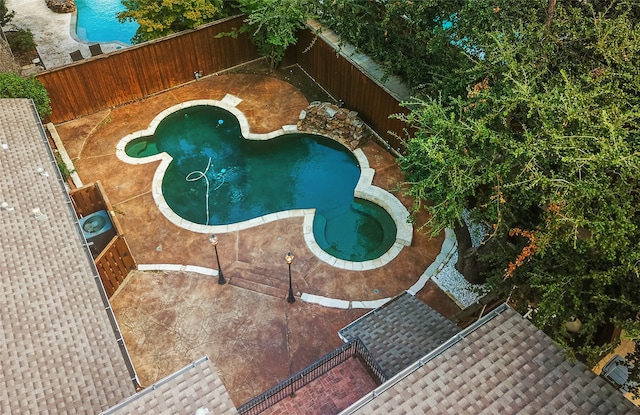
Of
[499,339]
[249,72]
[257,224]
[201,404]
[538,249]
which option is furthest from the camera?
[249,72]

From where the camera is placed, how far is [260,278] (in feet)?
47.2

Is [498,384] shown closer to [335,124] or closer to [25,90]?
[335,124]

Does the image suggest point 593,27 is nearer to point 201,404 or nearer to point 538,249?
point 538,249

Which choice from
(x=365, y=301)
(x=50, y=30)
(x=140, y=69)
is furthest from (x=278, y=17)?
(x=50, y=30)

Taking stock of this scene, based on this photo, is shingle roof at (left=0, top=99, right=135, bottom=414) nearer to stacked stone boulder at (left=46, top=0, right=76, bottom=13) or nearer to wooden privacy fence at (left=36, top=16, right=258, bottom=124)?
wooden privacy fence at (left=36, top=16, right=258, bottom=124)

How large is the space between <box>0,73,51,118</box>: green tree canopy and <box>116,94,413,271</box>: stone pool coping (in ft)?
9.25

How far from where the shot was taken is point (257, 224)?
15805mm

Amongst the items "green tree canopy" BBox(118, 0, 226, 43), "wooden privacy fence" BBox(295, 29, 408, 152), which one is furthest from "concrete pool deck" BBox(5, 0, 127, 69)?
"wooden privacy fence" BBox(295, 29, 408, 152)

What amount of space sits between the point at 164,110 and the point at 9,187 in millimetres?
8655

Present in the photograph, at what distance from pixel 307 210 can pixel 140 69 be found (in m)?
9.65

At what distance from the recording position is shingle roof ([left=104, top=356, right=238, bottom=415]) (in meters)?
7.02

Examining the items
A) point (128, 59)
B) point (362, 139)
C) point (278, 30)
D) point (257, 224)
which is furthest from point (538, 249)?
point (128, 59)

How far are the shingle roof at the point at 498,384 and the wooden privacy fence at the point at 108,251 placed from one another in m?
8.73

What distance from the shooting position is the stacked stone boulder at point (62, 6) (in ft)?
86.3
